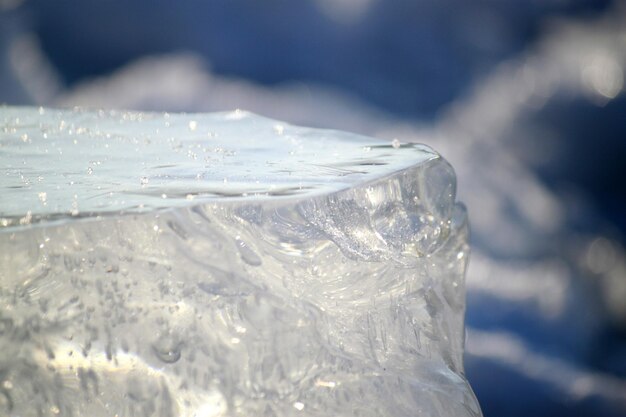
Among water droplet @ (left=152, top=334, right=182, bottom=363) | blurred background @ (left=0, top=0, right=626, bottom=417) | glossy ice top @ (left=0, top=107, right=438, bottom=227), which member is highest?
glossy ice top @ (left=0, top=107, right=438, bottom=227)

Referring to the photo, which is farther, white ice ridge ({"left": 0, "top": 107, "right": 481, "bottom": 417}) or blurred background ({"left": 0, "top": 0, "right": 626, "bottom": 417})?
blurred background ({"left": 0, "top": 0, "right": 626, "bottom": 417})

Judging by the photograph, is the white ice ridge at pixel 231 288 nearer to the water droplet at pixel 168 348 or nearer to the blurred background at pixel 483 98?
the water droplet at pixel 168 348

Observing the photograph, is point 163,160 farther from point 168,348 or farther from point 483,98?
point 483,98

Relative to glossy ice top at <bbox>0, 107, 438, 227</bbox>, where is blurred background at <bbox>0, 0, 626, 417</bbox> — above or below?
below

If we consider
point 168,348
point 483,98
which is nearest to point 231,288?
point 168,348

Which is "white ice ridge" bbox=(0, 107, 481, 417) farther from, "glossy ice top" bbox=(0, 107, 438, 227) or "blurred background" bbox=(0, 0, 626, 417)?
"blurred background" bbox=(0, 0, 626, 417)

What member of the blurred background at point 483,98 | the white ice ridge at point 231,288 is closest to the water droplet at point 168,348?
the white ice ridge at point 231,288

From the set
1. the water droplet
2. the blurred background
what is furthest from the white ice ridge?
the blurred background
